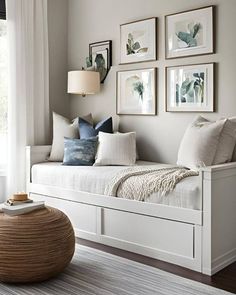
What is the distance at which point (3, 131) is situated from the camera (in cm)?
452

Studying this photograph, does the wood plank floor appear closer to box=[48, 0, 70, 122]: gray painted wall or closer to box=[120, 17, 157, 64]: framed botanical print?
box=[120, 17, 157, 64]: framed botanical print

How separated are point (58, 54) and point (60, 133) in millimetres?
1112

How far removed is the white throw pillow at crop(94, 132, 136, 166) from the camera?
3.90 m

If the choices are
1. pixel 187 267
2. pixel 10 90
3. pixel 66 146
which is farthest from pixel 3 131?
pixel 187 267

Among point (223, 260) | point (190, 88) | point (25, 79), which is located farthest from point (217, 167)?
point (25, 79)

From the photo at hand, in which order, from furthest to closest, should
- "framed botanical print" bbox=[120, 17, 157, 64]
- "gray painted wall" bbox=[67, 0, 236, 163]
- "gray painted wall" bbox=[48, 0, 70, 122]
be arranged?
"gray painted wall" bbox=[48, 0, 70, 122] → "framed botanical print" bbox=[120, 17, 157, 64] → "gray painted wall" bbox=[67, 0, 236, 163]

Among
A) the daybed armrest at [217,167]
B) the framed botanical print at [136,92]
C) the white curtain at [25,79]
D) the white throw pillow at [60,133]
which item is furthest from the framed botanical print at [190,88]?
the white curtain at [25,79]

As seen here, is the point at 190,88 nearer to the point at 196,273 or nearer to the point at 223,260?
the point at 223,260

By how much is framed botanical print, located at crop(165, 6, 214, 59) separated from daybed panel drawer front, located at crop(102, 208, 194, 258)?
5.34 feet

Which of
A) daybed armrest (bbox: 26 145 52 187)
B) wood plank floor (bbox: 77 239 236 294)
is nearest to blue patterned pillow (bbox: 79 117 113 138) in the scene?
daybed armrest (bbox: 26 145 52 187)

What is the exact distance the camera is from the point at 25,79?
177 inches

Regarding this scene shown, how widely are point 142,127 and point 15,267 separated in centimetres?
220

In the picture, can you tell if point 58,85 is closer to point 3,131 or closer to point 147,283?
point 3,131

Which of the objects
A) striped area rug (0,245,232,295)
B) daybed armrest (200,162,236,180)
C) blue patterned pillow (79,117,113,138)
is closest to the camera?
striped area rug (0,245,232,295)
